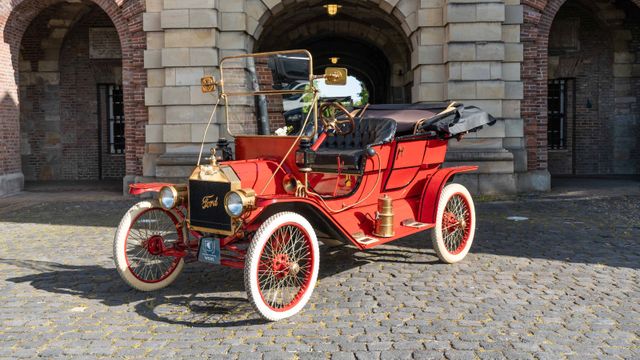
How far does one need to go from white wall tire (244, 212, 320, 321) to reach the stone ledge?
9.77 m

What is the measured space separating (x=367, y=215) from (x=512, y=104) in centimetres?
704

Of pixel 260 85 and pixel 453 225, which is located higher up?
pixel 260 85

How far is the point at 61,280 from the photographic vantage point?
5.33 meters

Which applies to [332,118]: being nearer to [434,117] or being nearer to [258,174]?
[258,174]

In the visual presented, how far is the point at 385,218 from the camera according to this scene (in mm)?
5297

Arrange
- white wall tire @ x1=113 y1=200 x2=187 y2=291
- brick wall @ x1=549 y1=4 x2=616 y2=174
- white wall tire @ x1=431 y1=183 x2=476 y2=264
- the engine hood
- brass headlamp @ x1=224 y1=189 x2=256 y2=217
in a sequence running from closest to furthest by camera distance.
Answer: brass headlamp @ x1=224 y1=189 x2=256 y2=217 → the engine hood → white wall tire @ x1=113 y1=200 x2=187 y2=291 → white wall tire @ x1=431 y1=183 x2=476 y2=264 → brick wall @ x1=549 y1=4 x2=616 y2=174

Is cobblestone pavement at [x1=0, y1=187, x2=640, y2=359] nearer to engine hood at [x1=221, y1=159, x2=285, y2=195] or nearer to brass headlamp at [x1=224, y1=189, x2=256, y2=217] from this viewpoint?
brass headlamp at [x1=224, y1=189, x2=256, y2=217]

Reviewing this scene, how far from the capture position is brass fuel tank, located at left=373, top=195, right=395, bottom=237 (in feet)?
17.4

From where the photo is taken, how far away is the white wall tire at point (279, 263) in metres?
4.00

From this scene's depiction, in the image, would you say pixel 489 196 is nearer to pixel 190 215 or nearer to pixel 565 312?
pixel 565 312

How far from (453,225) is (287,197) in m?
2.30

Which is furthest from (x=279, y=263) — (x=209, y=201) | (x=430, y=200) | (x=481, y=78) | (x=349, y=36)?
(x=349, y=36)

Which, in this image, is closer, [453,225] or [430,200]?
[430,200]

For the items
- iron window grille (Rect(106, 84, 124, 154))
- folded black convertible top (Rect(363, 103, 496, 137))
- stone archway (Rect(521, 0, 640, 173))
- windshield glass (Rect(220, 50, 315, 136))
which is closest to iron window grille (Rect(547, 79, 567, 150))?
stone archway (Rect(521, 0, 640, 173))
